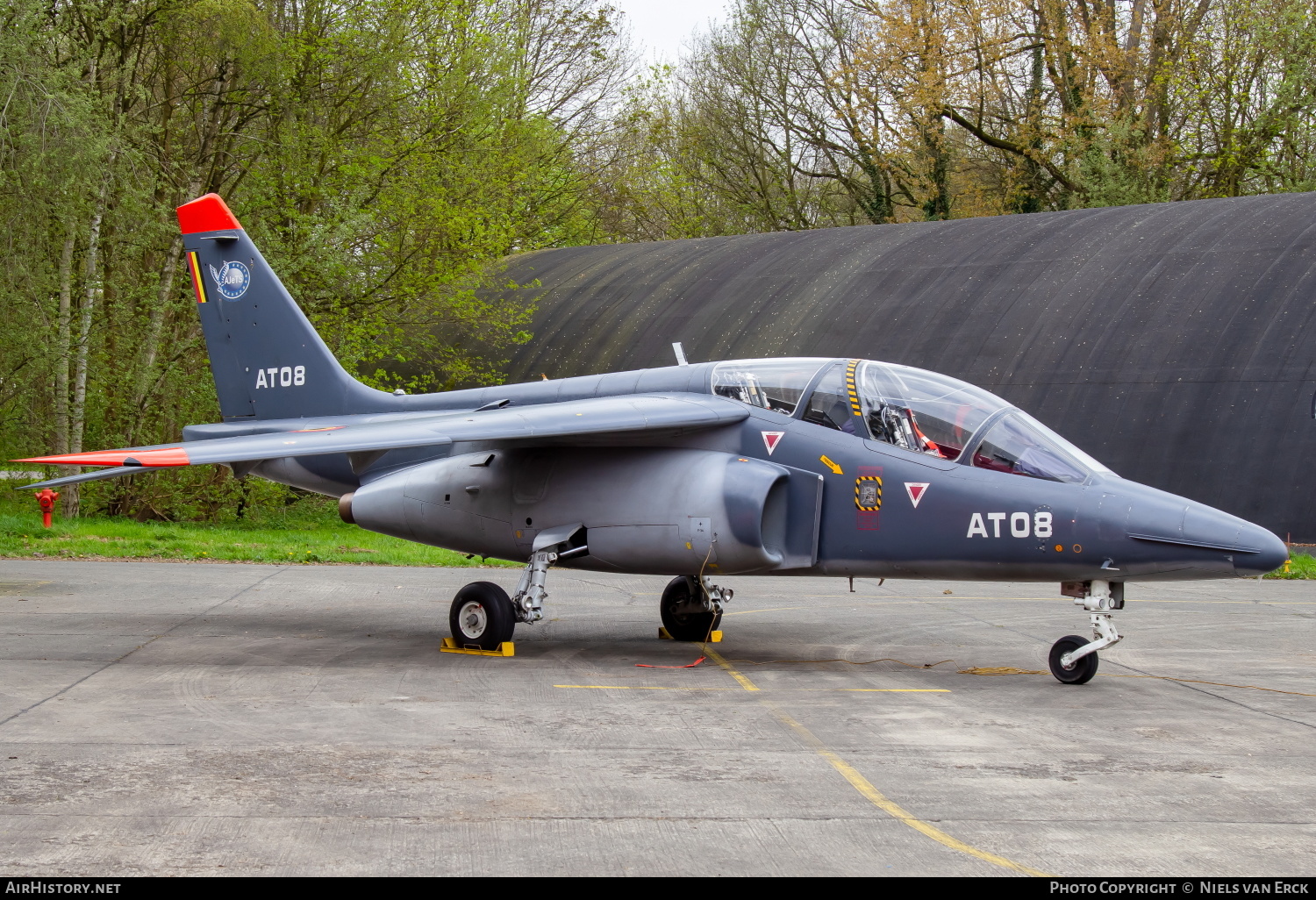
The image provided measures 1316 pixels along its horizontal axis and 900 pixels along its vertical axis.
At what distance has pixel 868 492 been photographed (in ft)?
34.2

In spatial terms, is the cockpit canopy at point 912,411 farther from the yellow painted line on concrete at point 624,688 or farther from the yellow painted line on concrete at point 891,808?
the yellow painted line on concrete at point 891,808

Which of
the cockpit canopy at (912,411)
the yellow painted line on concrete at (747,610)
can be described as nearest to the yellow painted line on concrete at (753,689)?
the cockpit canopy at (912,411)

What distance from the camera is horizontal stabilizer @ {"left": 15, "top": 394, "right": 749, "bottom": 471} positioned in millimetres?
10398

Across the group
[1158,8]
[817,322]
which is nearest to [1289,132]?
[1158,8]

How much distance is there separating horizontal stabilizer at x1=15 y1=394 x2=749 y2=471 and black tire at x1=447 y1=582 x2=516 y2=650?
61.3 inches

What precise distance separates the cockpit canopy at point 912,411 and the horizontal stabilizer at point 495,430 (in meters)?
0.48

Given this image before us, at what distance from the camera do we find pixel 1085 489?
9.73 m

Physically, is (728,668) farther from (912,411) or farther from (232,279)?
(232,279)

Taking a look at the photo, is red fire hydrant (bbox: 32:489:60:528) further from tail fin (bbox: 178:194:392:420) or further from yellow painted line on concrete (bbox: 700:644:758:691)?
yellow painted line on concrete (bbox: 700:644:758:691)

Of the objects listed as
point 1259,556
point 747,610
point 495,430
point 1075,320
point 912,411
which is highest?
point 1075,320

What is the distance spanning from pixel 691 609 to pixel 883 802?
20.2ft

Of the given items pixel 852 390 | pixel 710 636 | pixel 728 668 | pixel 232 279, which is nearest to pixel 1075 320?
pixel 710 636

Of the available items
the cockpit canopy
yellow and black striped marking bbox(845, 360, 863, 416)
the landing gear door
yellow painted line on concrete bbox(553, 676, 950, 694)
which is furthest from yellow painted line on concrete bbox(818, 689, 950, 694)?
yellow and black striped marking bbox(845, 360, 863, 416)

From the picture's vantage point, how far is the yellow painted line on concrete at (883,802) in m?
5.28
